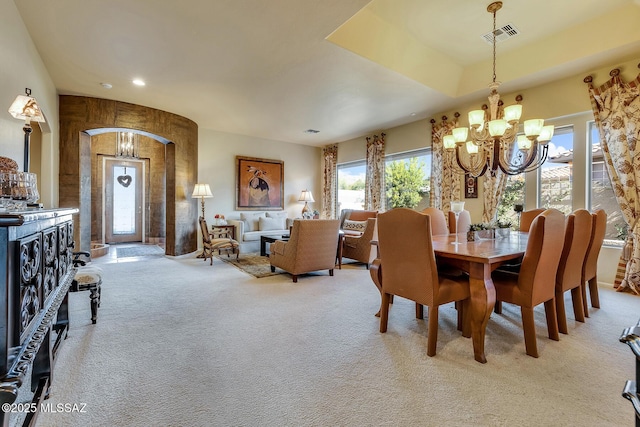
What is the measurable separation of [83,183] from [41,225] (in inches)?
188

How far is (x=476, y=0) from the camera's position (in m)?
2.99

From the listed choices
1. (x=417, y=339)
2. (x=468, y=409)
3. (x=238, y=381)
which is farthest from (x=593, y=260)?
(x=238, y=381)

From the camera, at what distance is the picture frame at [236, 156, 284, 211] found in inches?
287

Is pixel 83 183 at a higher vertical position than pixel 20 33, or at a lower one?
lower

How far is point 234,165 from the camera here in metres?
7.18

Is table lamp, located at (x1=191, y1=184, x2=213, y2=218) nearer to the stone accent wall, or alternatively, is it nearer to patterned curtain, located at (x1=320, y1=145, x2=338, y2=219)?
the stone accent wall

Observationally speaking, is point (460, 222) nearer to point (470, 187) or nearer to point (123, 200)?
point (470, 187)

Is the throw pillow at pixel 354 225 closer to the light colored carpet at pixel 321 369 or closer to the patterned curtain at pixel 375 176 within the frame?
the patterned curtain at pixel 375 176

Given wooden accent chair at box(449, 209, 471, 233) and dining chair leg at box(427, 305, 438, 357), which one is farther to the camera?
wooden accent chair at box(449, 209, 471, 233)

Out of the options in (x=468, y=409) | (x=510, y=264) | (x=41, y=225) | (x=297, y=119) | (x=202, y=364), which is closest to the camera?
(x=41, y=225)

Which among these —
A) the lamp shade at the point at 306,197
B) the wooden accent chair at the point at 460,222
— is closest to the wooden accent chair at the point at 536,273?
the wooden accent chair at the point at 460,222

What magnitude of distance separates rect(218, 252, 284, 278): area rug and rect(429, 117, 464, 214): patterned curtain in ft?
10.8

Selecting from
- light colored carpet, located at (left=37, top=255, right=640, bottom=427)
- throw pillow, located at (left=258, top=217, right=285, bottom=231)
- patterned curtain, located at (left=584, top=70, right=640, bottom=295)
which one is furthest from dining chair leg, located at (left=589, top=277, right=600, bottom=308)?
throw pillow, located at (left=258, top=217, right=285, bottom=231)

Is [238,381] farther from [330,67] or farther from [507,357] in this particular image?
[330,67]
